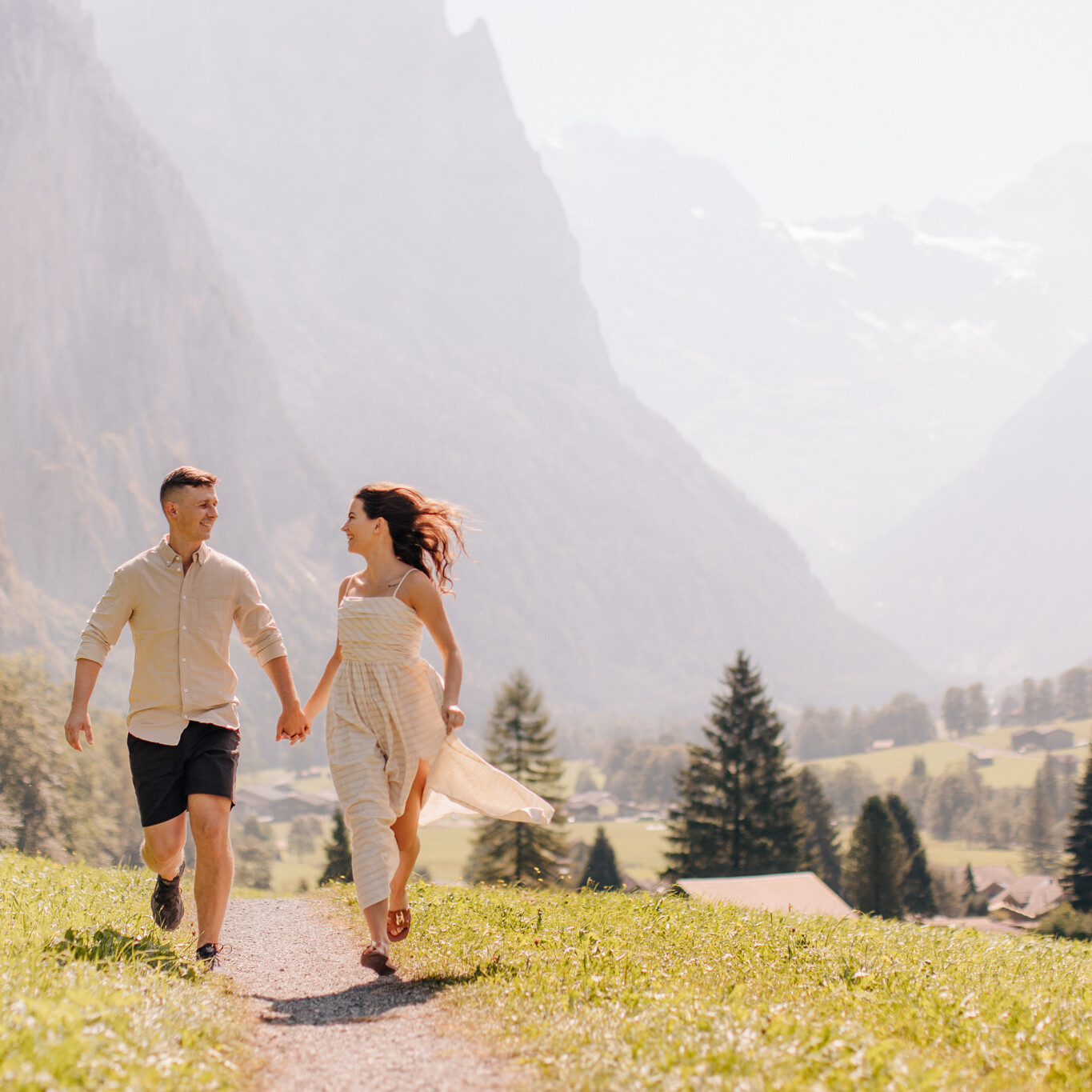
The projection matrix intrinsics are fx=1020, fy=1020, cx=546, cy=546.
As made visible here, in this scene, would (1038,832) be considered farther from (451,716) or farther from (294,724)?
(294,724)

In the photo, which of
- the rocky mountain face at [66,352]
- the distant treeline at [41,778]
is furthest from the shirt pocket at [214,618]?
the rocky mountain face at [66,352]

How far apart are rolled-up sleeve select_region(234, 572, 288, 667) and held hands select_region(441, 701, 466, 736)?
1229mm

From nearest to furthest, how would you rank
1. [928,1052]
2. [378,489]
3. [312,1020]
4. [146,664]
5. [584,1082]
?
Result: 1. [584,1082]
2. [928,1052]
3. [312,1020]
4. [146,664]
5. [378,489]

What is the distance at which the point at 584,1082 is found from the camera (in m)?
4.22

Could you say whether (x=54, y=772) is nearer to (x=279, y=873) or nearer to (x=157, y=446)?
(x=279, y=873)

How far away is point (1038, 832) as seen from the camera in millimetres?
99875

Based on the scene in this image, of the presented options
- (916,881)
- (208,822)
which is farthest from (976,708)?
(208,822)

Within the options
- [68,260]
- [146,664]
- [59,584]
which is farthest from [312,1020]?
[68,260]

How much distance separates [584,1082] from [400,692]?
3.31 meters

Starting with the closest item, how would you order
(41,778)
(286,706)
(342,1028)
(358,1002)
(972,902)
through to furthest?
(342,1028) → (358,1002) → (286,706) → (41,778) → (972,902)

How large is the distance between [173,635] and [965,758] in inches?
6446

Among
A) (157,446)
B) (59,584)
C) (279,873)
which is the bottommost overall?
(279,873)

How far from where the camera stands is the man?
6781 millimetres

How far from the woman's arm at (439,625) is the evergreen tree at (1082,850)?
4362 cm
